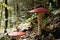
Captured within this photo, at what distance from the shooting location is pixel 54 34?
18.6 feet

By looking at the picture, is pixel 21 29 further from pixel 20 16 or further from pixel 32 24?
pixel 20 16

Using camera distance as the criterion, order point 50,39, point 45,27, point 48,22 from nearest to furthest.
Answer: point 50,39 → point 45,27 → point 48,22

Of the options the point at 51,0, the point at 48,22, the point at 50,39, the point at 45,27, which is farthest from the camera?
the point at 51,0

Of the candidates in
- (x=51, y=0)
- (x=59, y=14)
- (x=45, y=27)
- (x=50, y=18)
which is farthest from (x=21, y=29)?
(x=51, y=0)

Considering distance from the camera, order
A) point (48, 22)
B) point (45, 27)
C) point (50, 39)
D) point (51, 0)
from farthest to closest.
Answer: point (51, 0), point (48, 22), point (45, 27), point (50, 39)

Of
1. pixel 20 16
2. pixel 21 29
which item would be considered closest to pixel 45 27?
pixel 21 29

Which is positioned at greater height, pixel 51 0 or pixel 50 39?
pixel 51 0

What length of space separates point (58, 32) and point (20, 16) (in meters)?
3.09

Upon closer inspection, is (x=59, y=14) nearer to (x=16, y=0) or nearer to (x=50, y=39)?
(x=50, y=39)

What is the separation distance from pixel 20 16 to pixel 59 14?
2.36 metres

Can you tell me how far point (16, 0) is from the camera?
8.16 m

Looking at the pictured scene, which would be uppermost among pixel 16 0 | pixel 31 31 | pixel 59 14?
pixel 16 0

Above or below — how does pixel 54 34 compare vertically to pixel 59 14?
below

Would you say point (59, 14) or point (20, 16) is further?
point (20, 16)
